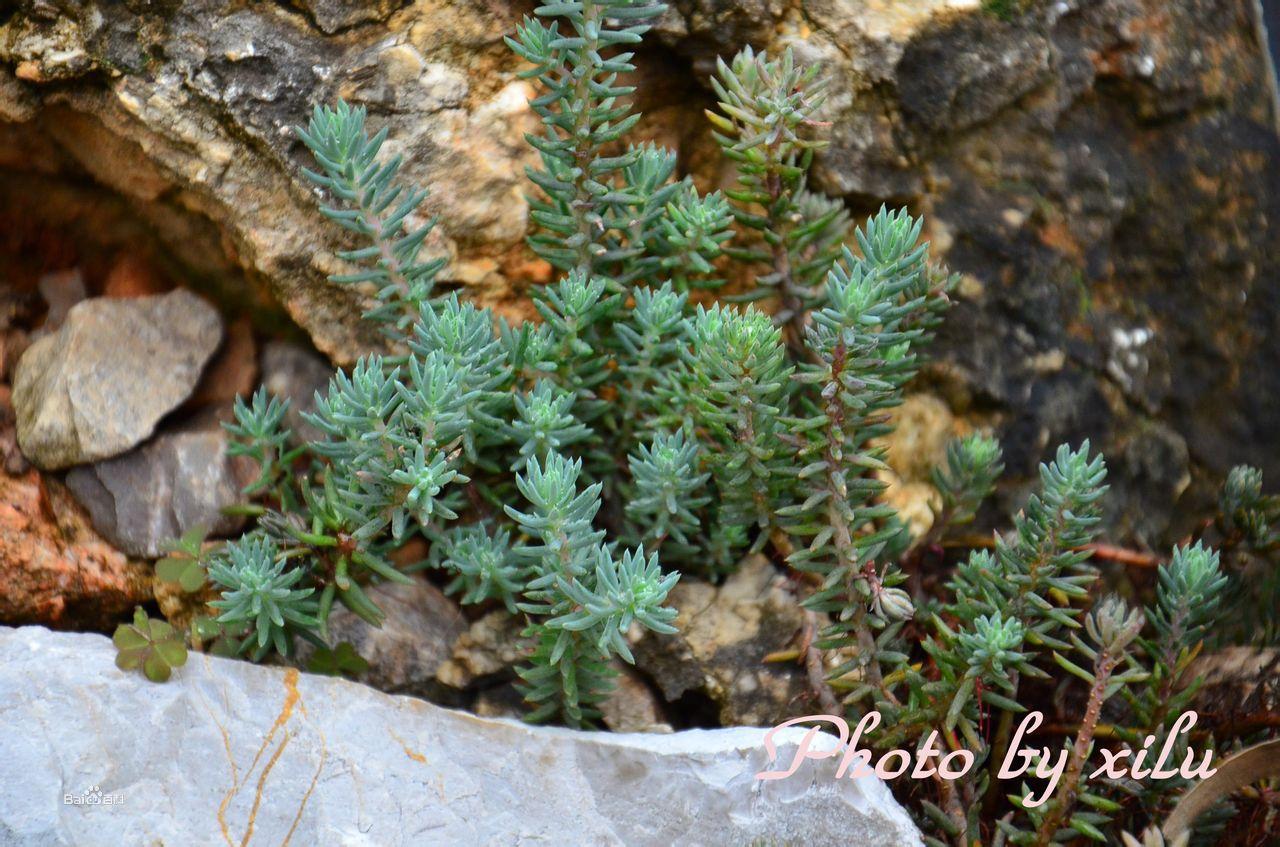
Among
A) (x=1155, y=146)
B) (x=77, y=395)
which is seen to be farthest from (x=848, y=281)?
(x=77, y=395)

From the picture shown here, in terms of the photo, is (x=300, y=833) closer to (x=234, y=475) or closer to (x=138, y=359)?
(x=234, y=475)

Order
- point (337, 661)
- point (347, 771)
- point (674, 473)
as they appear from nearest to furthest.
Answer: point (347, 771) → point (674, 473) → point (337, 661)

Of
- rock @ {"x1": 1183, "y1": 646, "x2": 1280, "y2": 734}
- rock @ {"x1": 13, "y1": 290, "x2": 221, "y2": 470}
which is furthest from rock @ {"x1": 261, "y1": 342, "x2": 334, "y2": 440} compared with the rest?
rock @ {"x1": 1183, "y1": 646, "x2": 1280, "y2": 734}

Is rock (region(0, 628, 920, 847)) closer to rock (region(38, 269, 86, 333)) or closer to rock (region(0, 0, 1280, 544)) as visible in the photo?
rock (region(0, 0, 1280, 544))

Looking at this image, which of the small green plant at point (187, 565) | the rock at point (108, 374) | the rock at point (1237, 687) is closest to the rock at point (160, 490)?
the rock at point (108, 374)

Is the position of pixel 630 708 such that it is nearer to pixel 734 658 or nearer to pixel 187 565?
pixel 734 658

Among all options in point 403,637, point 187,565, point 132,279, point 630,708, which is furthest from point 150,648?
point 132,279
